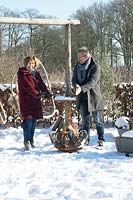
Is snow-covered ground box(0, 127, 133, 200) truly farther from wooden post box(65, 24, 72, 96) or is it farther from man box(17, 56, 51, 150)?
wooden post box(65, 24, 72, 96)

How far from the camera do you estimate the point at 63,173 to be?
20.7 feet

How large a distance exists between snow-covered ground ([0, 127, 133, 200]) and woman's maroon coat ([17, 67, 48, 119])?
0.65 m

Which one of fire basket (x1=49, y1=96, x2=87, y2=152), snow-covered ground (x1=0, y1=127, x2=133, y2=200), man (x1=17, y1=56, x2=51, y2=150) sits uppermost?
man (x1=17, y1=56, x2=51, y2=150)

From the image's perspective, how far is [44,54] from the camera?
129 feet

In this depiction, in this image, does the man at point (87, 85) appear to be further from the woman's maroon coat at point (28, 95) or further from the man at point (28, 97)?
the woman's maroon coat at point (28, 95)

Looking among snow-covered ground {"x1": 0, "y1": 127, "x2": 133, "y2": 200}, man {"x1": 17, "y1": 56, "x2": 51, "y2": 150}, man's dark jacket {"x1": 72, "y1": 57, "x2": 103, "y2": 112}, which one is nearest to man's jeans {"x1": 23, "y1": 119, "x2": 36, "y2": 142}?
man {"x1": 17, "y1": 56, "x2": 51, "y2": 150}

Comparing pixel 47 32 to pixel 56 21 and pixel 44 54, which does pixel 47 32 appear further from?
pixel 56 21

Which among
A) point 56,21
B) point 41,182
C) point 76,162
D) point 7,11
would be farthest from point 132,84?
point 7,11

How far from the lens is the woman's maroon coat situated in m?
8.05

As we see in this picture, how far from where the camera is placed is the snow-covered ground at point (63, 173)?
5.23 m

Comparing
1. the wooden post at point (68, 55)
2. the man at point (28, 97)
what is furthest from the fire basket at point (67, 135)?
the man at point (28, 97)

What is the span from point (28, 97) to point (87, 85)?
108 cm

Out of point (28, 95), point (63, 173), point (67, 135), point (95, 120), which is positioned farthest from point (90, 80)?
point (63, 173)

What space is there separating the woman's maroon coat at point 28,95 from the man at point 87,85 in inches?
28.2
